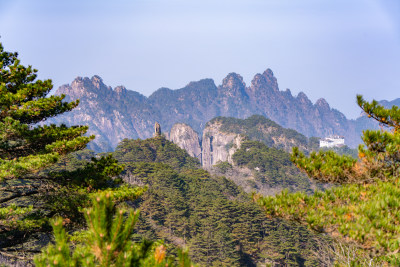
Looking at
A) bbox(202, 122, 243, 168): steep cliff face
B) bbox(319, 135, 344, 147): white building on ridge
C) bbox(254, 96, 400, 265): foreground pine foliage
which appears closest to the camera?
bbox(254, 96, 400, 265): foreground pine foliage

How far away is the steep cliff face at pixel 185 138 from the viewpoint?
133250 mm

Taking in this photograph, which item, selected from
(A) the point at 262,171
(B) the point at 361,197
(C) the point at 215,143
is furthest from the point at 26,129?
(C) the point at 215,143

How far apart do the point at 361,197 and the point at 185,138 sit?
5110 inches

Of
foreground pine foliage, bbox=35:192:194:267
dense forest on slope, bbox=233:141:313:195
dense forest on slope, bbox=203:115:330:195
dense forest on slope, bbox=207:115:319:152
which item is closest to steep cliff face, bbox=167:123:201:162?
dense forest on slope, bbox=207:115:319:152

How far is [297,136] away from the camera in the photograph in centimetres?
12512

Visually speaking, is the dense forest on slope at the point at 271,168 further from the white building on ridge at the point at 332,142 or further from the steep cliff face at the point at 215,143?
the white building on ridge at the point at 332,142

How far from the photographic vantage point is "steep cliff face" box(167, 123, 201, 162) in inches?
5246

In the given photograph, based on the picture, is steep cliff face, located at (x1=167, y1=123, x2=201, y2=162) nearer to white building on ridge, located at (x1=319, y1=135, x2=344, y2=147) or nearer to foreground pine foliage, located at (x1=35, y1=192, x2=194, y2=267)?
white building on ridge, located at (x1=319, y1=135, x2=344, y2=147)

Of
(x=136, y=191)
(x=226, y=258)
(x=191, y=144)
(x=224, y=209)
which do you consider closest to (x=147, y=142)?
(x=224, y=209)

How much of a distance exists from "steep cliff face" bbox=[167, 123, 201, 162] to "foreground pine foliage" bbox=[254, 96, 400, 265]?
414 ft

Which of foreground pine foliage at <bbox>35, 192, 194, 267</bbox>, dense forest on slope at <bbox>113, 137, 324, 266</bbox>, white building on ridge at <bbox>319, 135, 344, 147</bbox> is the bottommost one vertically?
dense forest on slope at <bbox>113, 137, 324, 266</bbox>

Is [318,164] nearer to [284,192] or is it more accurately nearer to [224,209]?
[284,192]

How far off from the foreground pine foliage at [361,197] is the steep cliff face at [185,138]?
126 m

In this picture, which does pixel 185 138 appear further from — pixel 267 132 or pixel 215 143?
pixel 267 132
